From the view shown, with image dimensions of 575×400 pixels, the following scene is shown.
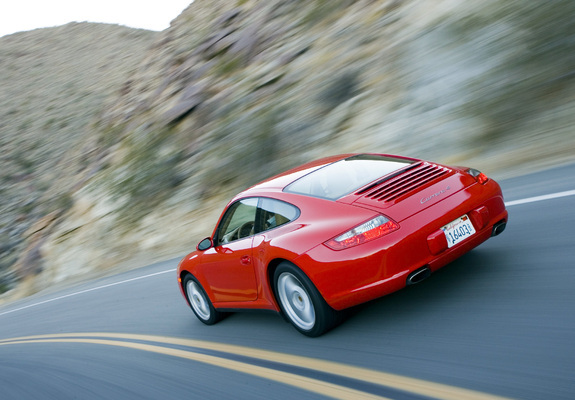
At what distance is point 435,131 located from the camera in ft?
33.2

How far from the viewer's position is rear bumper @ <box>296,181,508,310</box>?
420 cm

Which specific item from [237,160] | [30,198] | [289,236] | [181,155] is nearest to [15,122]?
[30,198]

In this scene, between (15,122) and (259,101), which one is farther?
(15,122)

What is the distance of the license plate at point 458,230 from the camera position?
4.38 m

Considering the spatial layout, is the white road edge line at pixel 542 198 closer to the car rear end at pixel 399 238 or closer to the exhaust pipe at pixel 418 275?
the car rear end at pixel 399 238

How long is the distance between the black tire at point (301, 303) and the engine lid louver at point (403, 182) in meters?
0.81

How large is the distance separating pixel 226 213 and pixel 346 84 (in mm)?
7477

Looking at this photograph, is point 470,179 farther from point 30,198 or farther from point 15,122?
point 15,122

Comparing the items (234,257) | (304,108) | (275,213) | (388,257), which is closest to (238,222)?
(234,257)

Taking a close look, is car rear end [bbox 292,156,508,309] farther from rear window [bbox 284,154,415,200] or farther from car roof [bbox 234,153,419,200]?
car roof [bbox 234,153,419,200]

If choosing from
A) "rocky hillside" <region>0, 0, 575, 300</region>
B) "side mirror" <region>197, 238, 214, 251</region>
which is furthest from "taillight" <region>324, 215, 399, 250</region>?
"rocky hillside" <region>0, 0, 575, 300</region>

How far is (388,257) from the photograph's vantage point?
4.18 metres

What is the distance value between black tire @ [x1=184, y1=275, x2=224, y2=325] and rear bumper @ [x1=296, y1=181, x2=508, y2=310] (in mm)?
2333

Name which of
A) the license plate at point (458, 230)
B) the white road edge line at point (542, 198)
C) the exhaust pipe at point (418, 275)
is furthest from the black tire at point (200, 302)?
the white road edge line at point (542, 198)
